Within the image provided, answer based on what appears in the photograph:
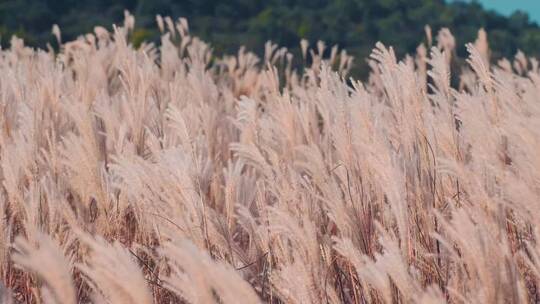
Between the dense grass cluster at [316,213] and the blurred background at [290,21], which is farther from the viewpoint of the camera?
the blurred background at [290,21]

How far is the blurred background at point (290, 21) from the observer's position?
61.1 ft

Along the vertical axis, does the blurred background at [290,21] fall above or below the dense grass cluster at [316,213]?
above

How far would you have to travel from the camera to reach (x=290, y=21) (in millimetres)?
21844

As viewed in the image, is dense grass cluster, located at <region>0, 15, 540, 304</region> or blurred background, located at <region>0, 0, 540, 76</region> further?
blurred background, located at <region>0, 0, 540, 76</region>

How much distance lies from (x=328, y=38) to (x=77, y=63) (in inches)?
688

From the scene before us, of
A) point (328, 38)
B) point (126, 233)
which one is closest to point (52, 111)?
point (126, 233)

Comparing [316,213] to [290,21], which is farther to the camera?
[290,21]

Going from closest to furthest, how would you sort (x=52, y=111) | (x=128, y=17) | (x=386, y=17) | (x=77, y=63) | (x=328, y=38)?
(x=52, y=111) → (x=77, y=63) → (x=128, y=17) → (x=328, y=38) → (x=386, y=17)

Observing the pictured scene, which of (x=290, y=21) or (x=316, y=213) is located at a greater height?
(x=290, y=21)

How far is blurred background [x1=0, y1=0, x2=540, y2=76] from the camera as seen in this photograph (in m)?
18.6

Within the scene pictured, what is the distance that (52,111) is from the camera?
111 inches

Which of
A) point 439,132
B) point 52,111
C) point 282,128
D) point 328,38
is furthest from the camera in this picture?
point 328,38

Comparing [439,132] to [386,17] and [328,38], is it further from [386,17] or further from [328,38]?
[386,17]

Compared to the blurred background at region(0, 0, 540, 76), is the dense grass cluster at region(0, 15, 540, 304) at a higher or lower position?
lower
